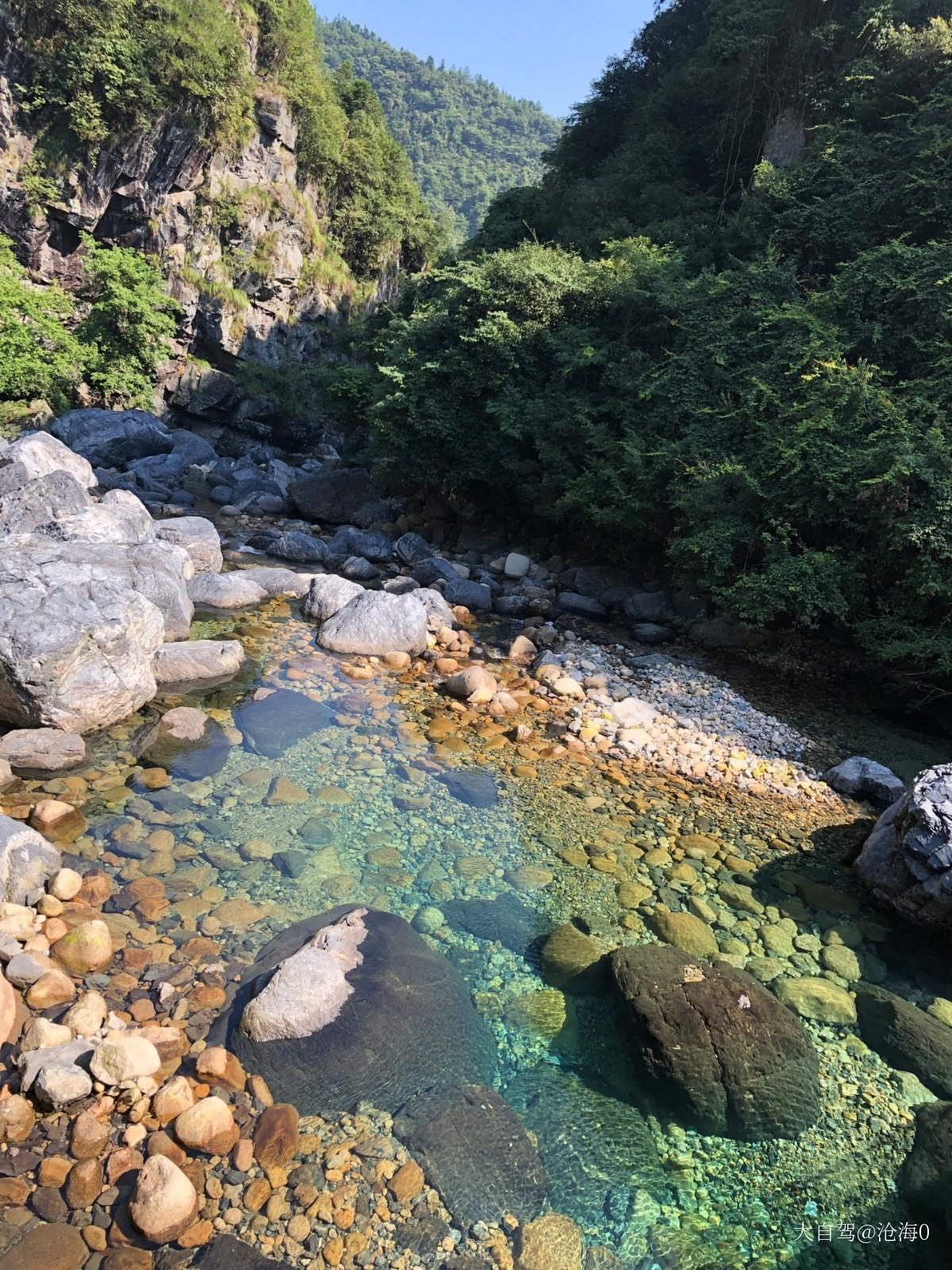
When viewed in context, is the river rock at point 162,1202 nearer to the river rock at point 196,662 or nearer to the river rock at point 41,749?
the river rock at point 41,749

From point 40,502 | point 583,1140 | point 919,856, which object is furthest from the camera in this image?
point 40,502

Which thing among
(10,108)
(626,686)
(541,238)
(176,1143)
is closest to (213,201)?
(10,108)

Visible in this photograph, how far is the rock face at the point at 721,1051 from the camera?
4.31 m

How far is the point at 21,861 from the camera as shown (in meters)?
5.22

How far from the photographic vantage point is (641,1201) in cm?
384

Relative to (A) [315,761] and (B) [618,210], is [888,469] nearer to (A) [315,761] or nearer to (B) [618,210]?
(A) [315,761]

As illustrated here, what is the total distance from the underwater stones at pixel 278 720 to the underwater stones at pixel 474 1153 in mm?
4259

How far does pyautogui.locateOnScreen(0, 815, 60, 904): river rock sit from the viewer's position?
5102 mm

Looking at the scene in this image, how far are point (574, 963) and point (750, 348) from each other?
11915 mm

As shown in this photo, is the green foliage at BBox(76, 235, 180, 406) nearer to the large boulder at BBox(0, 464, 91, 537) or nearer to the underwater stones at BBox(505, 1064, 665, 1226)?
the large boulder at BBox(0, 464, 91, 537)

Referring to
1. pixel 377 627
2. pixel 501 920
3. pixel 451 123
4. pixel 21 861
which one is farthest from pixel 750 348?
pixel 451 123

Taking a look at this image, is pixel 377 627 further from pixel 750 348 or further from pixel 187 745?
pixel 750 348

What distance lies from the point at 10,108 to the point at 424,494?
80.4 ft

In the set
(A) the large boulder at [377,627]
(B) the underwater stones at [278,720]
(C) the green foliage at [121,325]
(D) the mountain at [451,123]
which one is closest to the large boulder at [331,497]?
(A) the large boulder at [377,627]
